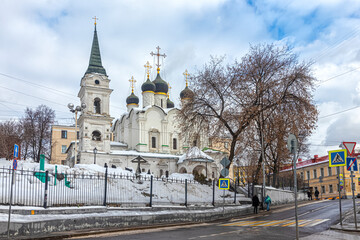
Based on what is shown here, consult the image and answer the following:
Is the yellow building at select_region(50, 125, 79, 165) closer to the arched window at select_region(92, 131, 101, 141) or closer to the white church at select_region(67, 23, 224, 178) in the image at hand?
Answer: the white church at select_region(67, 23, 224, 178)

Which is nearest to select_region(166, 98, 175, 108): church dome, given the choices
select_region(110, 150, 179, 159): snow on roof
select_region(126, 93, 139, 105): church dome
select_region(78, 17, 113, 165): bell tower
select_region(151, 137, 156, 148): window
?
select_region(126, 93, 139, 105): church dome

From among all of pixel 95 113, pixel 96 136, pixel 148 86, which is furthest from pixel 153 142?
pixel 95 113

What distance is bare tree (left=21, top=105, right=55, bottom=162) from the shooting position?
149ft

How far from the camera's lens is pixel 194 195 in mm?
→ 21734

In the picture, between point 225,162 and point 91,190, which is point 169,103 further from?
point 91,190

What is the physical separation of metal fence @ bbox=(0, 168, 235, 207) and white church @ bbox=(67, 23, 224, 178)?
29283 mm

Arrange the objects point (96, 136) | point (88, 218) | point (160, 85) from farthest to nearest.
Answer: point (160, 85)
point (96, 136)
point (88, 218)

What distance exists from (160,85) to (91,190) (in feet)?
164

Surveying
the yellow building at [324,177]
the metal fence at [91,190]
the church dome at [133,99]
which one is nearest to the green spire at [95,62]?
the church dome at [133,99]

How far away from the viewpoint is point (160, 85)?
216 ft

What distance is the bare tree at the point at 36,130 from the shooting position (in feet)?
149

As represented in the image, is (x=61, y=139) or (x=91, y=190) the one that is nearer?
(x=91, y=190)

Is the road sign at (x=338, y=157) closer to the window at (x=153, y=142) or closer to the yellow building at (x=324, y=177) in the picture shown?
the window at (x=153, y=142)

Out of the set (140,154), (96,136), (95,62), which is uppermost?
(95,62)
